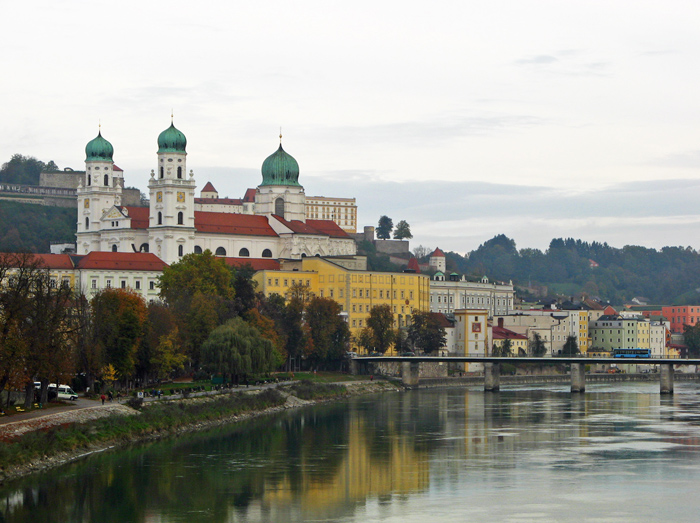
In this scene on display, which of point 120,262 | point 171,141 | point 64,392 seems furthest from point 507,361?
point 64,392

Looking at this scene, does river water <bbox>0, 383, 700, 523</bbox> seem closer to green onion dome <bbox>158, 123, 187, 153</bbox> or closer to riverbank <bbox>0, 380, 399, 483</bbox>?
riverbank <bbox>0, 380, 399, 483</bbox>

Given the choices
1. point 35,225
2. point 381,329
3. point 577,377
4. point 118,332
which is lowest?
point 577,377

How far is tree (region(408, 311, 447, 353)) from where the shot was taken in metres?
117

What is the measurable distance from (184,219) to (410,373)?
98.9 ft

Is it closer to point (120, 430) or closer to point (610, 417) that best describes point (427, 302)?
point (610, 417)

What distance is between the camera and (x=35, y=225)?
159m

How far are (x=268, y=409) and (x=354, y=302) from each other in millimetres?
47290

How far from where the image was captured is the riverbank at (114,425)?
46500mm

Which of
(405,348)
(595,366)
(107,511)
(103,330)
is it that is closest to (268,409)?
(103,330)

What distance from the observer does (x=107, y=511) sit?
4066 cm

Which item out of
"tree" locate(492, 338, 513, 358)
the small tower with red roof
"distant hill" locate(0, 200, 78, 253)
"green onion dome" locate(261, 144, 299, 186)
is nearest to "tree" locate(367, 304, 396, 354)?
"tree" locate(492, 338, 513, 358)

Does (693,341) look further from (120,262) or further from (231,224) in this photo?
(120,262)

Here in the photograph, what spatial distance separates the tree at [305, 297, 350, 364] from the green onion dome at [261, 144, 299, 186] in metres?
37.5

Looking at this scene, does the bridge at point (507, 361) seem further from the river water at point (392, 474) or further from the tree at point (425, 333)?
the river water at point (392, 474)
